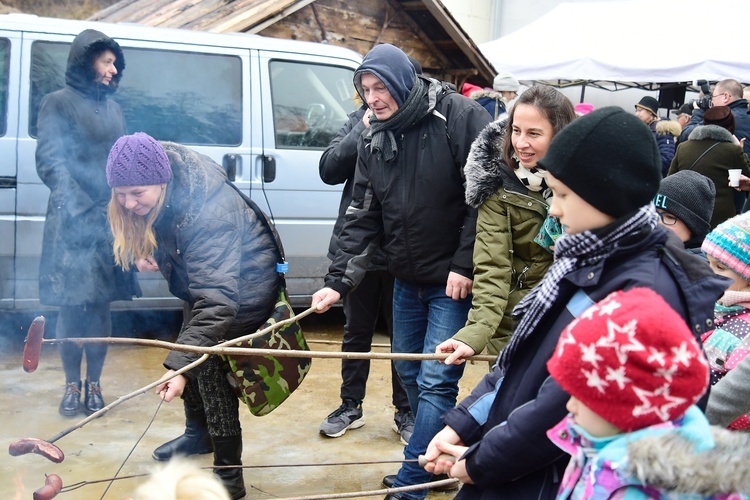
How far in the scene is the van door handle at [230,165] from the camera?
547cm

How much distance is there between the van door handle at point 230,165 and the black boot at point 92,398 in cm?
172

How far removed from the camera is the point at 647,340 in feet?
4.86

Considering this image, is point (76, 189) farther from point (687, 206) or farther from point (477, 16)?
point (477, 16)

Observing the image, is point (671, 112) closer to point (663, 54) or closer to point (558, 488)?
point (663, 54)

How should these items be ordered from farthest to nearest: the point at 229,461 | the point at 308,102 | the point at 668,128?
the point at 668,128
the point at 308,102
the point at 229,461

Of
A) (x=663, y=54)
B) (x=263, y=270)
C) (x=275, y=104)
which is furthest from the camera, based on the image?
(x=663, y=54)

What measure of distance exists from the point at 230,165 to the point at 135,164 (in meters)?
2.27

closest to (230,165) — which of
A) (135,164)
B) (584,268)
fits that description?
(135,164)

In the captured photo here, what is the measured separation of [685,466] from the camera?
1520 millimetres

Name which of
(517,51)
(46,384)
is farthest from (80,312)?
(517,51)

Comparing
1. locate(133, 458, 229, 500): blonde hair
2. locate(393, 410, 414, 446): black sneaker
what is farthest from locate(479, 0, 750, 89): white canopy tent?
locate(133, 458, 229, 500): blonde hair

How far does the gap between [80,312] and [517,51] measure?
7913 mm

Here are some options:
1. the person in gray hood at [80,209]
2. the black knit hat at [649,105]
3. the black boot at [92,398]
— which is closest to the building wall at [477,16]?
the black knit hat at [649,105]

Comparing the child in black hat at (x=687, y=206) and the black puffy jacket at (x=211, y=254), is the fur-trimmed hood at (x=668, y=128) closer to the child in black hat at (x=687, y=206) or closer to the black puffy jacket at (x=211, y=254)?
the child in black hat at (x=687, y=206)
